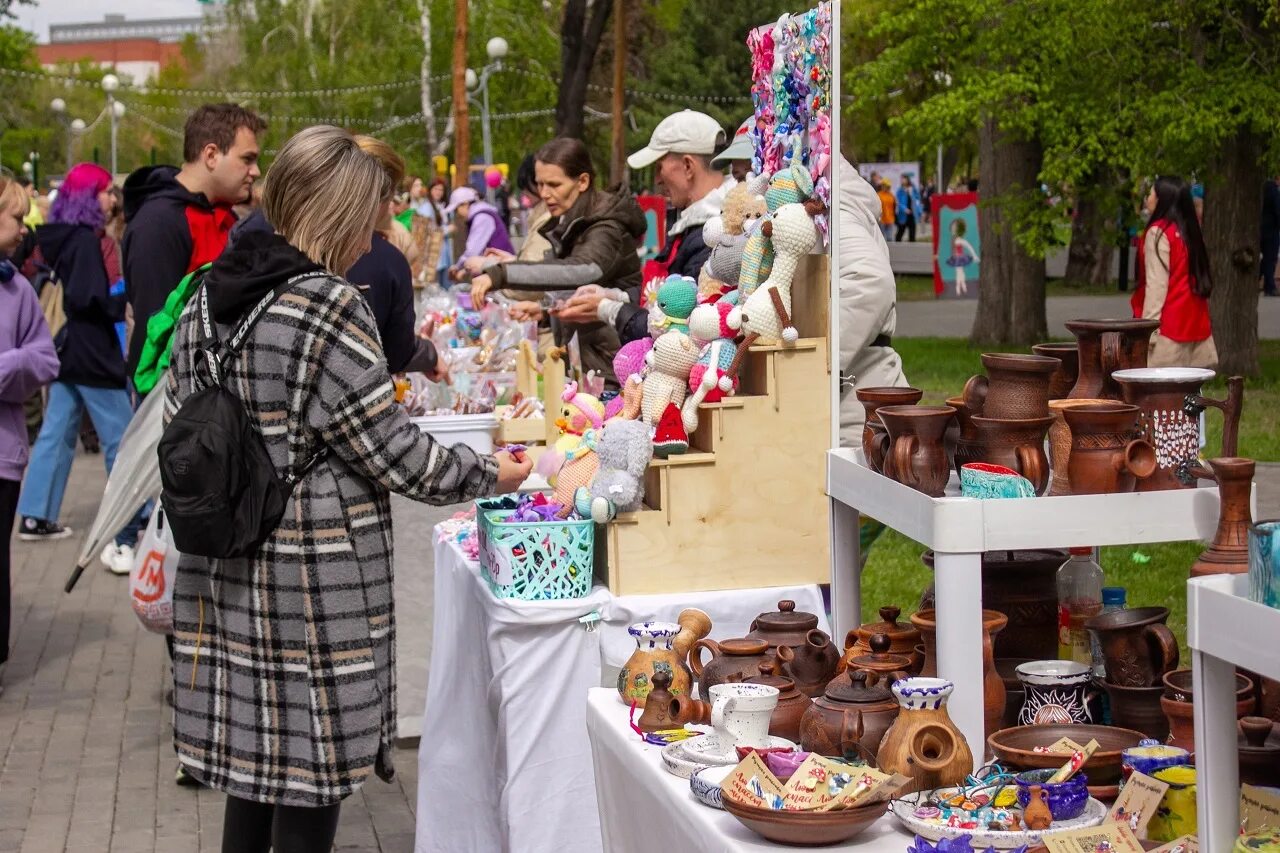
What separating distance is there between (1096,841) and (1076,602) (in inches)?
36.3

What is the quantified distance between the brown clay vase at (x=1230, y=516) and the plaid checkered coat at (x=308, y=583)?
142cm

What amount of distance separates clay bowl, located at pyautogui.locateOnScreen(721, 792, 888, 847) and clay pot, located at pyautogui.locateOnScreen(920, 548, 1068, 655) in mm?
751

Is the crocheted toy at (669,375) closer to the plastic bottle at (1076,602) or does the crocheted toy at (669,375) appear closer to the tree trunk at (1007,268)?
the plastic bottle at (1076,602)

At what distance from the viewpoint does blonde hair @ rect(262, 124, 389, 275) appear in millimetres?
2852

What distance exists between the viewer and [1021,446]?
2258 millimetres

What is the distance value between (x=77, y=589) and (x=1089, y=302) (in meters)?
16.3

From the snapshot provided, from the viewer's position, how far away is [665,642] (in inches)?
103

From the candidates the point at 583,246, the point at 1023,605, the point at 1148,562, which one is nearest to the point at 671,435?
the point at 1023,605

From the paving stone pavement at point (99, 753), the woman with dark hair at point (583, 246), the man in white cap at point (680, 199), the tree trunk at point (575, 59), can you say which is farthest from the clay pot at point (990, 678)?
the tree trunk at point (575, 59)

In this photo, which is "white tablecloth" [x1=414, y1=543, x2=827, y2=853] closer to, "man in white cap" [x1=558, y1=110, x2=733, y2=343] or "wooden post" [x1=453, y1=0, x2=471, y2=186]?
"man in white cap" [x1=558, y1=110, x2=733, y2=343]

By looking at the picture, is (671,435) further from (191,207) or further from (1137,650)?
(191,207)

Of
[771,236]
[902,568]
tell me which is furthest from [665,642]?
[902,568]

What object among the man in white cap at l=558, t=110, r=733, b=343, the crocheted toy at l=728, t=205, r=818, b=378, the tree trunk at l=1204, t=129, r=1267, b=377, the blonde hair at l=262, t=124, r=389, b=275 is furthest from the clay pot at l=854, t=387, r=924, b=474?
the tree trunk at l=1204, t=129, r=1267, b=377

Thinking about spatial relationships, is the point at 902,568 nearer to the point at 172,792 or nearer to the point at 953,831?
the point at 172,792
